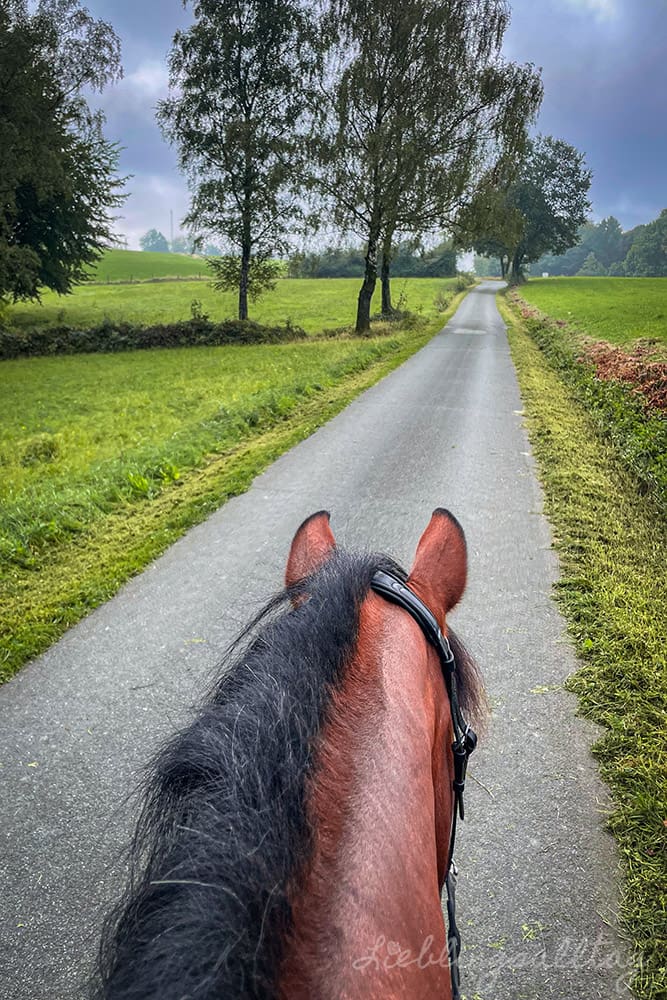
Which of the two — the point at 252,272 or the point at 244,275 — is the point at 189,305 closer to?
the point at 252,272

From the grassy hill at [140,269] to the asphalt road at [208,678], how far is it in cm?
5087

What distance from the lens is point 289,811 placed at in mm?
624

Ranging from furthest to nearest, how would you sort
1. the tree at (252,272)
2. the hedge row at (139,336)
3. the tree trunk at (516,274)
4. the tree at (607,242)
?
1. the tree at (607,242)
2. the tree trunk at (516,274)
3. the tree at (252,272)
4. the hedge row at (139,336)

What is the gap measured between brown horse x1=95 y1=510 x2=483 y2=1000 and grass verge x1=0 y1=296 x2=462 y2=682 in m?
2.99

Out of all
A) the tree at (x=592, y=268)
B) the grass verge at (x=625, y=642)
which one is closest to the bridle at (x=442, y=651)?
the grass verge at (x=625, y=642)

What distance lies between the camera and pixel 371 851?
638 mm

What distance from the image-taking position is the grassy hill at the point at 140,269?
170 feet

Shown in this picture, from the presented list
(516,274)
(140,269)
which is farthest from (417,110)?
(516,274)

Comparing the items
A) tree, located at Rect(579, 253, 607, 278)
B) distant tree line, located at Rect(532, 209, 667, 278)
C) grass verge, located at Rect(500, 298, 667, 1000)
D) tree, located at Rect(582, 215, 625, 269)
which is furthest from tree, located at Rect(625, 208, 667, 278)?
grass verge, located at Rect(500, 298, 667, 1000)

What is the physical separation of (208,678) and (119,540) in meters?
2.30

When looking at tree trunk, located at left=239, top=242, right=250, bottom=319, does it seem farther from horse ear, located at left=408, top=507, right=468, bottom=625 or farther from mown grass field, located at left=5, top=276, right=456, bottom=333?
horse ear, located at left=408, top=507, right=468, bottom=625

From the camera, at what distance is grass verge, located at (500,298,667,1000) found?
1.99m

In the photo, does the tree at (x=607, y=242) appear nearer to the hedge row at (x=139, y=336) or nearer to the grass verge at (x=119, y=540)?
the hedge row at (x=139, y=336)

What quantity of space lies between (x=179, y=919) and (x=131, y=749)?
94.7 inches
